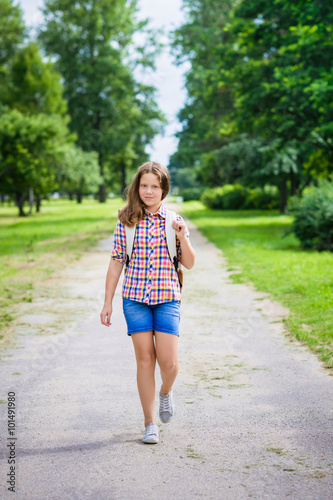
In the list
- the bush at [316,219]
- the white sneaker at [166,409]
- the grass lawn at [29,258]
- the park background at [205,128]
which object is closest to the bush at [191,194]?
the park background at [205,128]

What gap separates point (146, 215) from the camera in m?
3.75

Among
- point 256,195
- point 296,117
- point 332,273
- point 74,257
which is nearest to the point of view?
point 332,273

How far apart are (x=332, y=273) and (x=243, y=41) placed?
43.0 feet

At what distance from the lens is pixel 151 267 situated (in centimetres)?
366

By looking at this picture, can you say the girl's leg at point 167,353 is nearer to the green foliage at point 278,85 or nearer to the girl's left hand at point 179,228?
the girl's left hand at point 179,228

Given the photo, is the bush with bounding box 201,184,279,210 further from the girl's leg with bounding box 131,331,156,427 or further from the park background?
the girl's leg with bounding box 131,331,156,427

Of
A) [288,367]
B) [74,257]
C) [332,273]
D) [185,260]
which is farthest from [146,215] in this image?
[74,257]

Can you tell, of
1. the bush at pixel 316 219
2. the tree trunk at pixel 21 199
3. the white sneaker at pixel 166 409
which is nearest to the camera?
the white sneaker at pixel 166 409

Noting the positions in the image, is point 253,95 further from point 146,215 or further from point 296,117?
point 146,215

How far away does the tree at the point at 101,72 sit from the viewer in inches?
1989

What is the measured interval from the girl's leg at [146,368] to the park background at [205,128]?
7.35 feet

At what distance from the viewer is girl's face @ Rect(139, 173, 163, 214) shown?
3.69 meters

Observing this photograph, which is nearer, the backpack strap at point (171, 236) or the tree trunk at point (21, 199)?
the backpack strap at point (171, 236)

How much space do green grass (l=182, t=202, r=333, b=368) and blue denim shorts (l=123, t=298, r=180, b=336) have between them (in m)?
2.22
